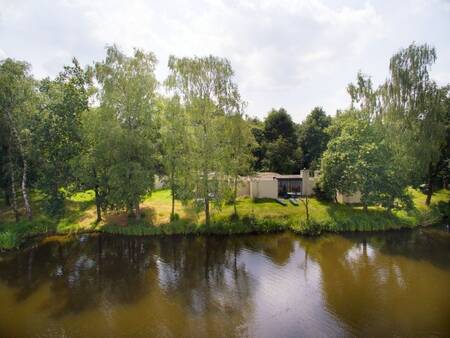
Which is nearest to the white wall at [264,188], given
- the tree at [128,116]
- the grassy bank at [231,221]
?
the grassy bank at [231,221]

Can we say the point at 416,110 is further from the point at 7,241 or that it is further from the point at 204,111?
the point at 7,241

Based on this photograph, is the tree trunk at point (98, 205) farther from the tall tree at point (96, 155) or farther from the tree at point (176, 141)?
the tree at point (176, 141)

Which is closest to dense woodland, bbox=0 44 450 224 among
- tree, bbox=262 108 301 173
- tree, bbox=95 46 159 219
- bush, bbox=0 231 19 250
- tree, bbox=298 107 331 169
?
tree, bbox=95 46 159 219

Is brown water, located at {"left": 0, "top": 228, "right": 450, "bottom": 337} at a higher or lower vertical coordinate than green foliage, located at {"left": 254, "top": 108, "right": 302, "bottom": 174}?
lower

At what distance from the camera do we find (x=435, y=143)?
28.3 metres

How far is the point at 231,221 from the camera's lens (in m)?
24.8

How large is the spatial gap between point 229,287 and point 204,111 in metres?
14.2

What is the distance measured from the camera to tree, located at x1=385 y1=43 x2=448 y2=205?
27516 millimetres

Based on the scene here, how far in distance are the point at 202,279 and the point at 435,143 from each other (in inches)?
1057

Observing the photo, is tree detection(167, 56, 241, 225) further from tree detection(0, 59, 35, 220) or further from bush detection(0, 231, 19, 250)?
bush detection(0, 231, 19, 250)

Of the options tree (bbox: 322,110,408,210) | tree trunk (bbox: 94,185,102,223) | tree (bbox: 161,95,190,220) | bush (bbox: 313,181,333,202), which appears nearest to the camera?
tree (bbox: 161,95,190,220)

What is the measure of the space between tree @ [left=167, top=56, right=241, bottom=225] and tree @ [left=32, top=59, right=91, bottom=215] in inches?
334

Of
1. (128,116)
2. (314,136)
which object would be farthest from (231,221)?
(314,136)

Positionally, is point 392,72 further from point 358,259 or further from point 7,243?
point 7,243
